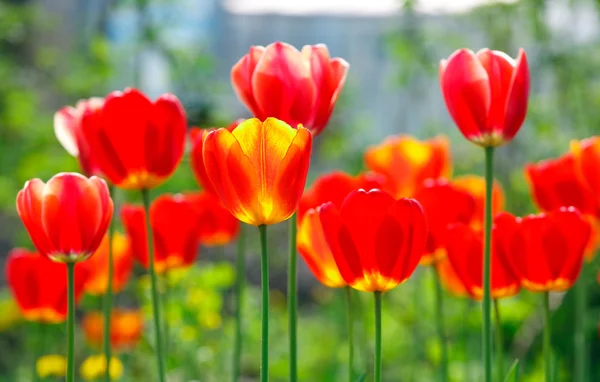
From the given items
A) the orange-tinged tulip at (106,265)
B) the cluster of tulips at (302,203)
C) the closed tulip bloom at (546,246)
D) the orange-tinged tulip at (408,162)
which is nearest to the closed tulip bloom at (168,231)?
the cluster of tulips at (302,203)

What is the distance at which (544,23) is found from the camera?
3.73 m

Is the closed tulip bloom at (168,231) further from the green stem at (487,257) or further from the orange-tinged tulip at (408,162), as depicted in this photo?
the green stem at (487,257)

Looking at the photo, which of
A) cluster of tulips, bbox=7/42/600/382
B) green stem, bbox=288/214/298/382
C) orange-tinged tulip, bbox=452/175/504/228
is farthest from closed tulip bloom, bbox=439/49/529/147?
orange-tinged tulip, bbox=452/175/504/228

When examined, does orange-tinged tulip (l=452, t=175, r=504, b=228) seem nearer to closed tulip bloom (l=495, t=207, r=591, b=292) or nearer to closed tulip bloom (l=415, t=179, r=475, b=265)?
closed tulip bloom (l=415, t=179, r=475, b=265)

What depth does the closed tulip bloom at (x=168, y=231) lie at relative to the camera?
Answer: 166 cm

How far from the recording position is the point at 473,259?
1341 millimetres

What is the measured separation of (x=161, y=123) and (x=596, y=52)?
325cm

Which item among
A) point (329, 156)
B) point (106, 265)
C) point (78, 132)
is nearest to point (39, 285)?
point (106, 265)

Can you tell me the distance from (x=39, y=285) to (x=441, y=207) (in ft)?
2.36

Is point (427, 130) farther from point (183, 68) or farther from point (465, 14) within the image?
point (183, 68)

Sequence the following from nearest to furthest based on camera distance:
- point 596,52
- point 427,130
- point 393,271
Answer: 1. point 393,271
2. point 596,52
3. point 427,130

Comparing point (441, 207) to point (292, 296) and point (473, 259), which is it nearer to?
point (473, 259)

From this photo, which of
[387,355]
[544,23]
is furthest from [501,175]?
[387,355]

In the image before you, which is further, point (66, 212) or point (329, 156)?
point (329, 156)
